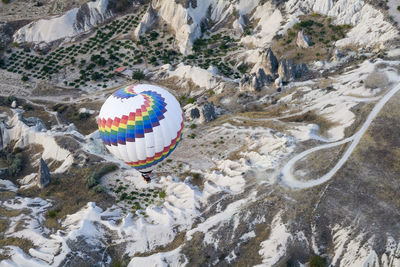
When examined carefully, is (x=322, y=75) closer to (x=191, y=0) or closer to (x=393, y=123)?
(x=393, y=123)

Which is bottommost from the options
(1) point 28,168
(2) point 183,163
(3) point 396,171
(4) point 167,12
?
(1) point 28,168

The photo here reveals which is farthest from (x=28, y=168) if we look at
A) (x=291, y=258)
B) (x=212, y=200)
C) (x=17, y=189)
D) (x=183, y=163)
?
(x=291, y=258)

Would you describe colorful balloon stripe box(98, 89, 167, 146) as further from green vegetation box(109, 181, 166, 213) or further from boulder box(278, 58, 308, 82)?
boulder box(278, 58, 308, 82)

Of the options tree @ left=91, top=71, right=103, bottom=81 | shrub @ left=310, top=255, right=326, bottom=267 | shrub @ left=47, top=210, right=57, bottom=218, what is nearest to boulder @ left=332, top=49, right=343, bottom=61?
shrub @ left=310, top=255, right=326, bottom=267

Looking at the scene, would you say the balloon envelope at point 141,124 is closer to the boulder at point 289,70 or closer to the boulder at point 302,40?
the boulder at point 289,70

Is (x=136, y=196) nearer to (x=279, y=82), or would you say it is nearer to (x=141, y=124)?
(x=141, y=124)

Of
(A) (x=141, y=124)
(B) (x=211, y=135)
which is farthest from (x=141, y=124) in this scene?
(B) (x=211, y=135)
